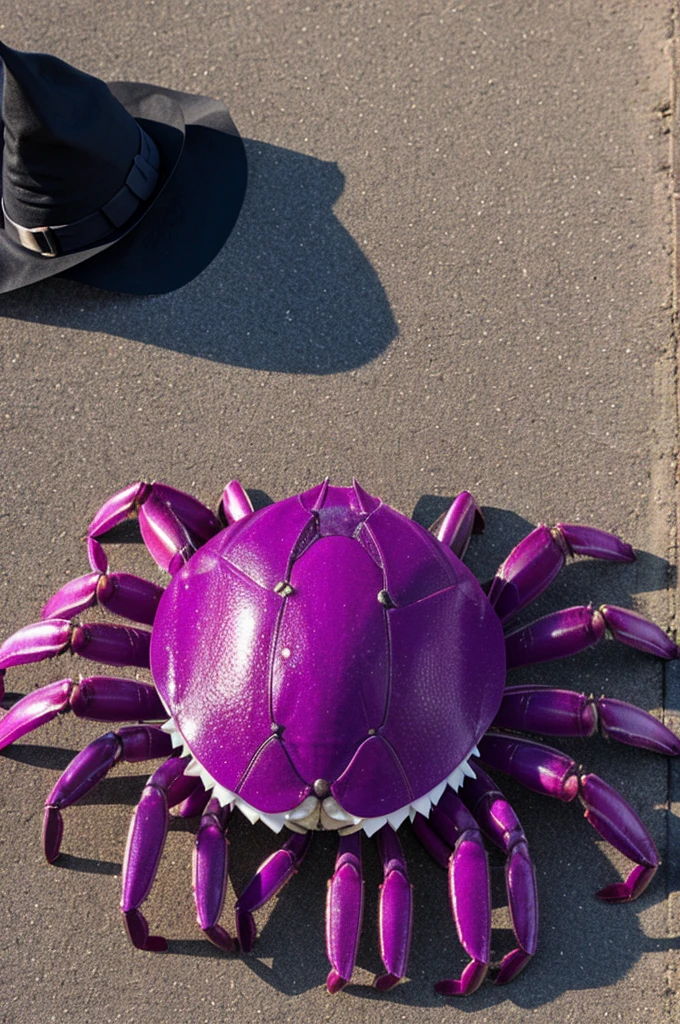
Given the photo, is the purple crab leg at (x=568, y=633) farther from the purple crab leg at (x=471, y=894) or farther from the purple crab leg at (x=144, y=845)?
the purple crab leg at (x=144, y=845)

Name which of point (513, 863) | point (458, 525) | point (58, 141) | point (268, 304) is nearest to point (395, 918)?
point (513, 863)

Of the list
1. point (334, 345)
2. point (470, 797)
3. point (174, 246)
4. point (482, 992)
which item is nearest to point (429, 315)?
point (334, 345)

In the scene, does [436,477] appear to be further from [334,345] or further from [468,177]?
[468,177]

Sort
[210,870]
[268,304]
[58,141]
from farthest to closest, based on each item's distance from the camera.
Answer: [268,304], [58,141], [210,870]

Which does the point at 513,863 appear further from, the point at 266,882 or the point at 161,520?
the point at 161,520

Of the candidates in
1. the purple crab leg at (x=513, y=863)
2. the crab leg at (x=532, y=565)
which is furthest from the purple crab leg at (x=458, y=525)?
the purple crab leg at (x=513, y=863)

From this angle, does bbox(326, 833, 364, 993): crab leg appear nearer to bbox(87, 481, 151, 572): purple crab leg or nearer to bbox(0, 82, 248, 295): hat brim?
bbox(87, 481, 151, 572): purple crab leg
